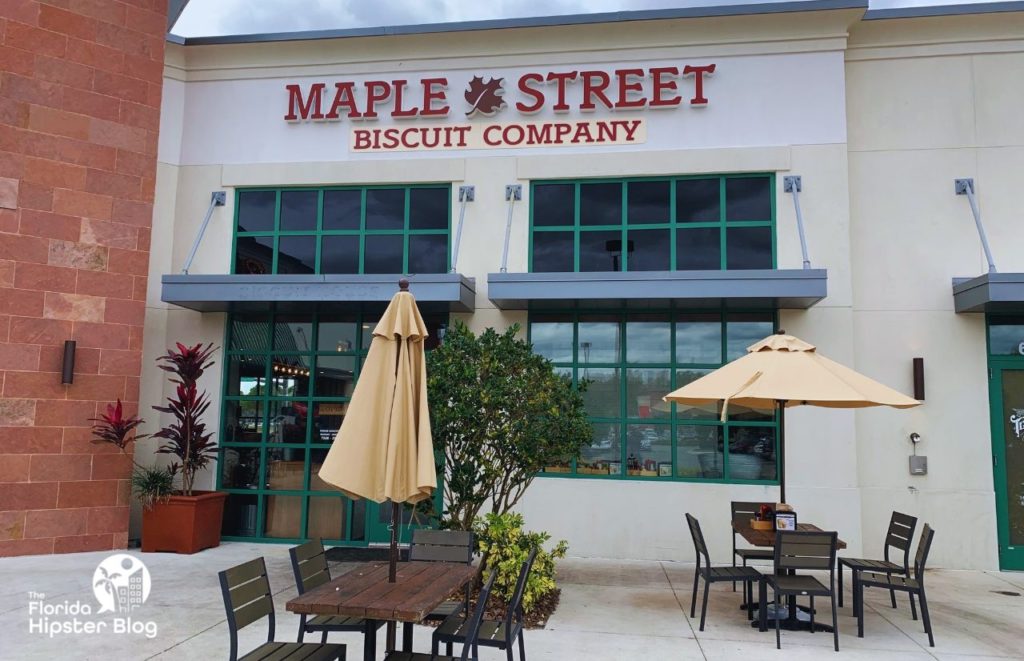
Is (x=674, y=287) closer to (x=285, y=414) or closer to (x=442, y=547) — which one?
(x=442, y=547)

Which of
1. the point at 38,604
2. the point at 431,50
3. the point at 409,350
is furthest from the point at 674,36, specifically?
the point at 38,604

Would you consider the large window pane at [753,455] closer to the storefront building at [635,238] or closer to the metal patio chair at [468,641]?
the storefront building at [635,238]

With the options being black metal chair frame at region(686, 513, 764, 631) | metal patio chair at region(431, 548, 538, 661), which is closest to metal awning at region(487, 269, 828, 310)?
black metal chair frame at region(686, 513, 764, 631)

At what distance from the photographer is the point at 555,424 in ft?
22.4

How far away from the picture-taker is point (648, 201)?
9.98 m

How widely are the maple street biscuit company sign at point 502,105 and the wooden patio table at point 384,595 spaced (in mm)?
6685

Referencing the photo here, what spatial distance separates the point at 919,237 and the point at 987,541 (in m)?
3.79

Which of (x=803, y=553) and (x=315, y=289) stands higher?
(x=315, y=289)

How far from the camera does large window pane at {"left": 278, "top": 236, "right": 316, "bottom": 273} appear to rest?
10547mm

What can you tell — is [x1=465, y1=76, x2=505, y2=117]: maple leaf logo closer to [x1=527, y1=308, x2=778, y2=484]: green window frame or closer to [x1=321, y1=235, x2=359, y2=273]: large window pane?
[x1=321, y1=235, x2=359, y2=273]: large window pane

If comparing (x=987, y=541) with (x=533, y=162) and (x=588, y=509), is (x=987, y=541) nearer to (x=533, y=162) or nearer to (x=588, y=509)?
(x=588, y=509)

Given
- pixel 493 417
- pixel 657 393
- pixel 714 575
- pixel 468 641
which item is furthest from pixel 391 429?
pixel 657 393

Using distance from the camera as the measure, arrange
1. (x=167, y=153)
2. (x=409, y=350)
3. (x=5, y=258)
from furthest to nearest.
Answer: (x=167, y=153)
(x=5, y=258)
(x=409, y=350)
